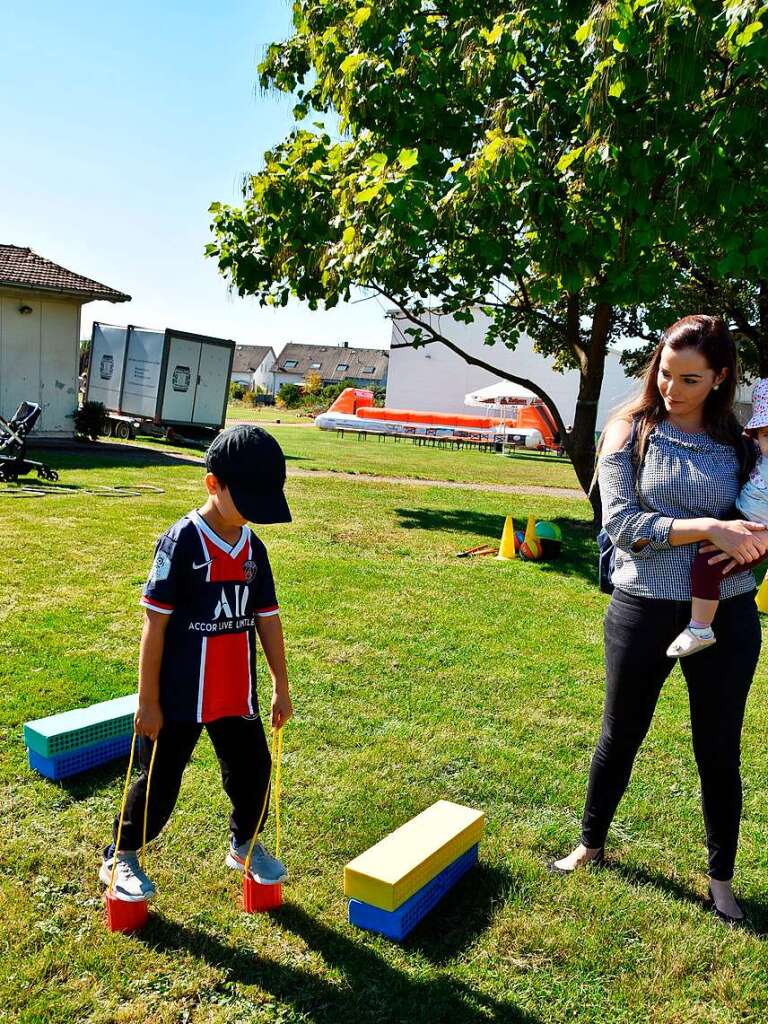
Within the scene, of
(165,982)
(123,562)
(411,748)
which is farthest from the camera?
(123,562)

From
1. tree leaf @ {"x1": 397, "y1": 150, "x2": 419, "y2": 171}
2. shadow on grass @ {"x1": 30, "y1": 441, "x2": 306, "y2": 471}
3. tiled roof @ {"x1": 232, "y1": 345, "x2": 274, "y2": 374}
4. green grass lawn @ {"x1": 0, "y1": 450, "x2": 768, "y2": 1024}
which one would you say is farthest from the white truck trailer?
tiled roof @ {"x1": 232, "y1": 345, "x2": 274, "y2": 374}

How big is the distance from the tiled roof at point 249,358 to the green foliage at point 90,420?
79698 mm

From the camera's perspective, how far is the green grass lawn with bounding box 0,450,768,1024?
8.46ft

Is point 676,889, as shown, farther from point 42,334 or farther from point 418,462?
point 418,462

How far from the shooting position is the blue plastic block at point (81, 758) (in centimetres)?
376

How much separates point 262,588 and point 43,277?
20.4 m

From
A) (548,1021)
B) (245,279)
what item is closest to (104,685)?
(548,1021)

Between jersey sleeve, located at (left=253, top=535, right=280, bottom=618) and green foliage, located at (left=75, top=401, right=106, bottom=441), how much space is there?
67.3ft

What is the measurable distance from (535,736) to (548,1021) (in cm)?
222

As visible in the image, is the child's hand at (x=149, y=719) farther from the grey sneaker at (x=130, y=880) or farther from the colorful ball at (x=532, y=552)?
the colorful ball at (x=532, y=552)

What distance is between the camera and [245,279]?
41.7 ft

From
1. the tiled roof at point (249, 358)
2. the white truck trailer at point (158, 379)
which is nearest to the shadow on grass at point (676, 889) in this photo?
the white truck trailer at point (158, 379)

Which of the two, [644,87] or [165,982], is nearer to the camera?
[165,982]

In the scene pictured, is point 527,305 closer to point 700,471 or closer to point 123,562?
point 123,562
